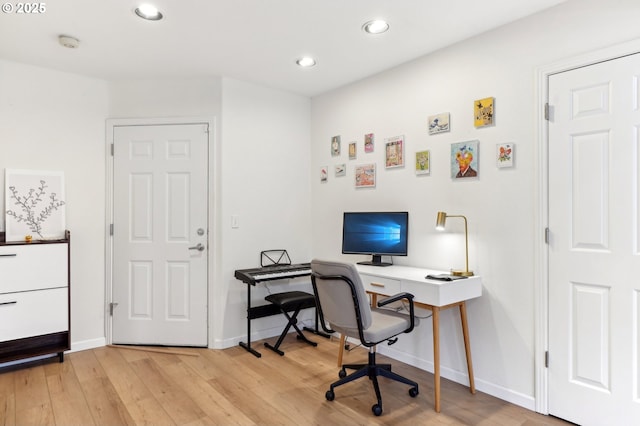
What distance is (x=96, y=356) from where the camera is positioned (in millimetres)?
3268

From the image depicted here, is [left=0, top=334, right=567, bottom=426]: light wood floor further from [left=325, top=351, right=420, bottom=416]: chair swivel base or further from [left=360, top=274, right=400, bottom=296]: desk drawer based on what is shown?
[left=360, top=274, right=400, bottom=296]: desk drawer

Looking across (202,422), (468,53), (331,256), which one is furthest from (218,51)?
(202,422)

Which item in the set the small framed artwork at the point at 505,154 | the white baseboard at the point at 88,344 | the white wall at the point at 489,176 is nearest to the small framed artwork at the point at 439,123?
the white wall at the point at 489,176

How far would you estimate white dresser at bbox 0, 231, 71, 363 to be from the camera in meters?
2.88

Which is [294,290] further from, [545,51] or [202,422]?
[545,51]

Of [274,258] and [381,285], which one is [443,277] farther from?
[274,258]

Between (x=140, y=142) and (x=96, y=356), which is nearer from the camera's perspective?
(x=96, y=356)

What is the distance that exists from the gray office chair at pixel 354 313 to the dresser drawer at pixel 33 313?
221 cm

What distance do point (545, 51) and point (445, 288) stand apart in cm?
163

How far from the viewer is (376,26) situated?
257 centimetres

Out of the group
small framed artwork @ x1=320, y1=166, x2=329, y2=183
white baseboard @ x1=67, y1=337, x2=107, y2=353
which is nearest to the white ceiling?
small framed artwork @ x1=320, y1=166, x2=329, y2=183

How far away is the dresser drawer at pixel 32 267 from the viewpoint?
288cm

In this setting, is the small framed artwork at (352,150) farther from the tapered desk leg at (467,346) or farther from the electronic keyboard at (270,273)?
the tapered desk leg at (467,346)

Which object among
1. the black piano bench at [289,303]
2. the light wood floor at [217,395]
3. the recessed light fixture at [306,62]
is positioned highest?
the recessed light fixture at [306,62]
